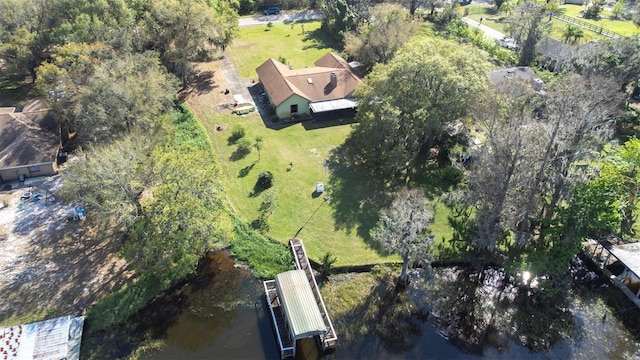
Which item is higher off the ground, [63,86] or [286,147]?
[63,86]

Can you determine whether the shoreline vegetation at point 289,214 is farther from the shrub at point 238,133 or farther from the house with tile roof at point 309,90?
the house with tile roof at point 309,90

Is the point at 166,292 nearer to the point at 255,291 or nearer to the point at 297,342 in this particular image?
the point at 255,291

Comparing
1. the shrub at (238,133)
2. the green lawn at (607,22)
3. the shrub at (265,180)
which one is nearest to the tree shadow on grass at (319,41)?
the shrub at (238,133)

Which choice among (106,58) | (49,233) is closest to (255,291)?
(49,233)

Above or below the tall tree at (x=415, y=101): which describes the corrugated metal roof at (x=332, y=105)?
below

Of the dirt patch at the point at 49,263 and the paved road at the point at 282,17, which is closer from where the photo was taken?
the dirt patch at the point at 49,263

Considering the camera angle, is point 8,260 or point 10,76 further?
point 10,76

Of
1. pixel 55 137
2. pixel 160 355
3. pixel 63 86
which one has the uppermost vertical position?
pixel 63 86
